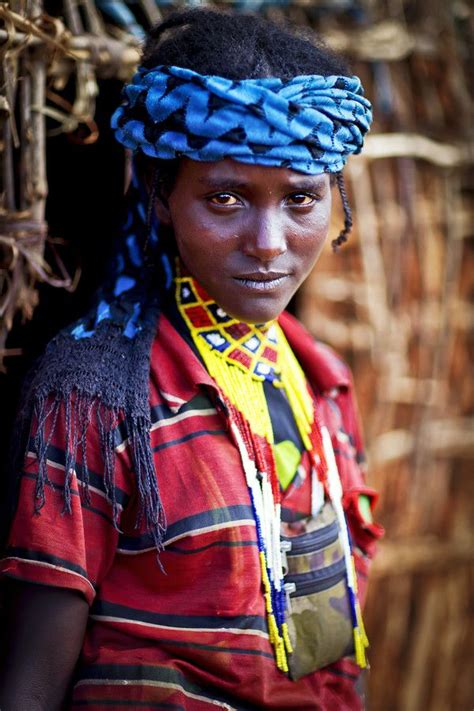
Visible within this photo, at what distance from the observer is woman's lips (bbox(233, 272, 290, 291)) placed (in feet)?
4.76

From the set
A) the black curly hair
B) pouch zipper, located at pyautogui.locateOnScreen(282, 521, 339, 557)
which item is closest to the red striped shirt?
pouch zipper, located at pyautogui.locateOnScreen(282, 521, 339, 557)

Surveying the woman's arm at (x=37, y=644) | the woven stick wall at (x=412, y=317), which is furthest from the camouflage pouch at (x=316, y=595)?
the woven stick wall at (x=412, y=317)

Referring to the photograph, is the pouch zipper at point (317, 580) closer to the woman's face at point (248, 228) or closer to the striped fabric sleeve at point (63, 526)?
the striped fabric sleeve at point (63, 526)

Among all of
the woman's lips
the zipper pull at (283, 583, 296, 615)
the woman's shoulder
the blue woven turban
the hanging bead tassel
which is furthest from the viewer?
the woman's shoulder

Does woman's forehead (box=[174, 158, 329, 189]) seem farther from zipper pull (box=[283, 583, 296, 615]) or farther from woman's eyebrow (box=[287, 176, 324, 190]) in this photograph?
zipper pull (box=[283, 583, 296, 615])

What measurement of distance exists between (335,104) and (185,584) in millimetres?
923

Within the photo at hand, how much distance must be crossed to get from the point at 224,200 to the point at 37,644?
2.77 ft

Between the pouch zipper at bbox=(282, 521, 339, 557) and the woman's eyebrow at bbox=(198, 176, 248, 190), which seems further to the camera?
the pouch zipper at bbox=(282, 521, 339, 557)

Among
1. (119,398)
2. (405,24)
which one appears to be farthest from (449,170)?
(119,398)

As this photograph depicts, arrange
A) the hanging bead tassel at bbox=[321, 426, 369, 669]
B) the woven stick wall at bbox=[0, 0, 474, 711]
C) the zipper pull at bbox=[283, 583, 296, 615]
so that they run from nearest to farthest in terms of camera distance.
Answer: the zipper pull at bbox=[283, 583, 296, 615]
the hanging bead tassel at bbox=[321, 426, 369, 669]
the woven stick wall at bbox=[0, 0, 474, 711]

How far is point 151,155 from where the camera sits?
1.44m

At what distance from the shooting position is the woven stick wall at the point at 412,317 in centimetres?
269

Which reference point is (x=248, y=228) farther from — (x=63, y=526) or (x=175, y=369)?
(x=63, y=526)

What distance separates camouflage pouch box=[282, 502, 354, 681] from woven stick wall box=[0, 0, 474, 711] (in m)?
1.10
